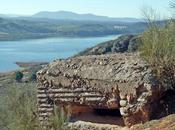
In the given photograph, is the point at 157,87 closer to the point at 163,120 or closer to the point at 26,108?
the point at 163,120

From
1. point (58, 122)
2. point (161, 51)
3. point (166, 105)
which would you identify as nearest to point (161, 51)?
point (161, 51)

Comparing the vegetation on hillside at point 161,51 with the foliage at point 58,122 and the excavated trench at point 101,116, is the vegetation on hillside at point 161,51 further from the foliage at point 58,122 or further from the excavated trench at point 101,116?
the foliage at point 58,122

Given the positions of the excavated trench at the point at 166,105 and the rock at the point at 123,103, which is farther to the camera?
the rock at the point at 123,103

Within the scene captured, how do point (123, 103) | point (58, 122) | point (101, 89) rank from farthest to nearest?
1. point (101, 89)
2. point (123, 103)
3. point (58, 122)

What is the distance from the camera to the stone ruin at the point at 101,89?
1505 cm

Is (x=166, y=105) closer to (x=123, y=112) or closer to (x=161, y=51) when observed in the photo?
(x=123, y=112)

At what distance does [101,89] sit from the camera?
51.9 ft

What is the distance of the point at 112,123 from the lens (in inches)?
637

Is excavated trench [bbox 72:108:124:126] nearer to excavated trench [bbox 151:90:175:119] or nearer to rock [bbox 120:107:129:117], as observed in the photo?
rock [bbox 120:107:129:117]

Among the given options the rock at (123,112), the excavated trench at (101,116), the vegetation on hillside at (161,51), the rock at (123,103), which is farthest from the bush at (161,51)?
the excavated trench at (101,116)

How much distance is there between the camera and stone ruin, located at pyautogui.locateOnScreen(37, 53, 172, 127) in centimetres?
1505

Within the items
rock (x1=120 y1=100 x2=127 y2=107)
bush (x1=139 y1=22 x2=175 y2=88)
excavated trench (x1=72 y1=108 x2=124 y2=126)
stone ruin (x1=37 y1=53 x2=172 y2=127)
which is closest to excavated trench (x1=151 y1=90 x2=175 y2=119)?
stone ruin (x1=37 y1=53 x2=172 y2=127)

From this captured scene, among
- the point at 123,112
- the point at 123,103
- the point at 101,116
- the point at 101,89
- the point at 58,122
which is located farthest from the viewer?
the point at 101,116

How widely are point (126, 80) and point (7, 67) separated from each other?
227 ft
